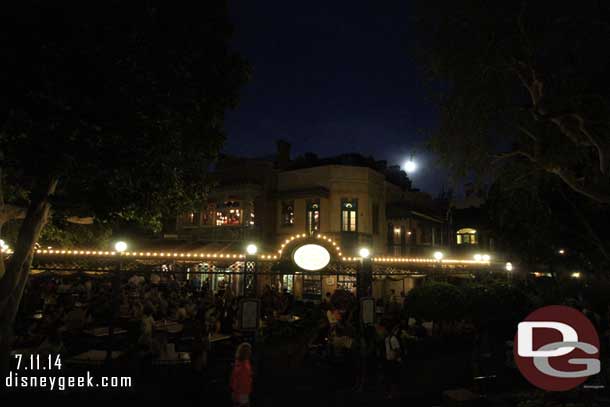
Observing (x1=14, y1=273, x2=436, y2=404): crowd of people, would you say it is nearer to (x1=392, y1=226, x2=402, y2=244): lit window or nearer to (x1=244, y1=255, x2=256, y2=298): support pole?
(x1=244, y1=255, x2=256, y2=298): support pole

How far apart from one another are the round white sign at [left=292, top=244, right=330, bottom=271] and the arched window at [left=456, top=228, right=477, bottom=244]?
32.9 meters

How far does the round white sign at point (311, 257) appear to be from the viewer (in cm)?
1021

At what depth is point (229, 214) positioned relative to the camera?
26.0 meters

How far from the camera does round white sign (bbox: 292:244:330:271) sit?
33.5 feet

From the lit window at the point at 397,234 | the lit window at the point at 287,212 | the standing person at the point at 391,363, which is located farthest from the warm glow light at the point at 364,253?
the lit window at the point at 397,234

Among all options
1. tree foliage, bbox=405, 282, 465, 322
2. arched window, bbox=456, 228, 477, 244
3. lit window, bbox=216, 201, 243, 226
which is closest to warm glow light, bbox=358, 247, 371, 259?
tree foliage, bbox=405, 282, 465, 322

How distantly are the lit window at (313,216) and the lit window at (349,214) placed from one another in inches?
57.7

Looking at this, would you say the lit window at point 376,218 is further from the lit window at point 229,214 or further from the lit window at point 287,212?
the lit window at point 229,214

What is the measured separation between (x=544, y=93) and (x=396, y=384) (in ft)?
26.8

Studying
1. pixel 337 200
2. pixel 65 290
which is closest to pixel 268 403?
pixel 65 290

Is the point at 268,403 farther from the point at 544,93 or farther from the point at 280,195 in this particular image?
the point at 280,195

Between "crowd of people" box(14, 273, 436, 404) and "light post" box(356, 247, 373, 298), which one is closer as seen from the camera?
"crowd of people" box(14, 273, 436, 404)

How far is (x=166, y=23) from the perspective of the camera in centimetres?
827

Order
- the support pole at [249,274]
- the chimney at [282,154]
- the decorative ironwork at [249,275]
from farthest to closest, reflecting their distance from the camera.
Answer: the chimney at [282,154] < the decorative ironwork at [249,275] < the support pole at [249,274]
